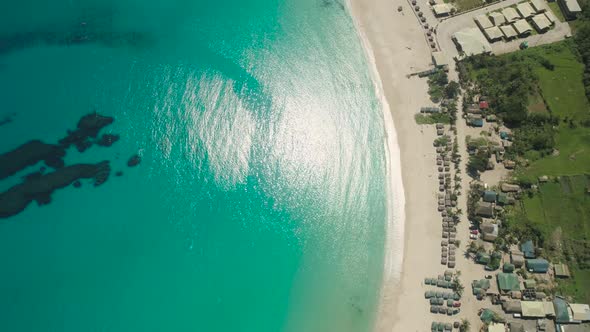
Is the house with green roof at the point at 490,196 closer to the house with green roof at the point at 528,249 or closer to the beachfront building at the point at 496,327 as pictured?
the house with green roof at the point at 528,249

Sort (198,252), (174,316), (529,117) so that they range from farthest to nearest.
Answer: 1. (529,117)
2. (198,252)
3. (174,316)

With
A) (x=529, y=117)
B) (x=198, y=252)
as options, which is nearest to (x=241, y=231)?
(x=198, y=252)

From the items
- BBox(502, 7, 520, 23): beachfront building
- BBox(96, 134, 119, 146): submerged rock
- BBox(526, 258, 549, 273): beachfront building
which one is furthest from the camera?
BBox(502, 7, 520, 23): beachfront building

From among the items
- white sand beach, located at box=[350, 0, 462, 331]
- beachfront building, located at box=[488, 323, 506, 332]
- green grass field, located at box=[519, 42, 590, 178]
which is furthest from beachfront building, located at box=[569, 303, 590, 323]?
green grass field, located at box=[519, 42, 590, 178]

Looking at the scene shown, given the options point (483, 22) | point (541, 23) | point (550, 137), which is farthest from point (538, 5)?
point (550, 137)

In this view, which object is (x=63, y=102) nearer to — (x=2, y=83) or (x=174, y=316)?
(x=2, y=83)

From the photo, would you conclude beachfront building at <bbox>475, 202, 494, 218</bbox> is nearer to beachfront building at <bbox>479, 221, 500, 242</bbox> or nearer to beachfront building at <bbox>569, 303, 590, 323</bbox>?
beachfront building at <bbox>479, 221, 500, 242</bbox>

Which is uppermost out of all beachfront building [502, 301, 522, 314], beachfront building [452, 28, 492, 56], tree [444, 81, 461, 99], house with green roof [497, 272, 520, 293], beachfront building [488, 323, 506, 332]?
beachfront building [452, 28, 492, 56]
